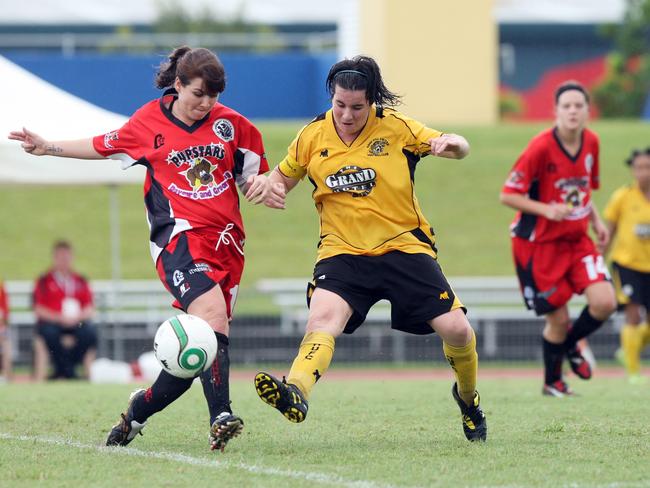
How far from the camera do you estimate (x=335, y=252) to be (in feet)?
20.5

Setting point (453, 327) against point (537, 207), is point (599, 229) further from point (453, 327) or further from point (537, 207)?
point (453, 327)

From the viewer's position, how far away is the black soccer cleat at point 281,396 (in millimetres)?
5473

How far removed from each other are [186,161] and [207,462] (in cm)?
154

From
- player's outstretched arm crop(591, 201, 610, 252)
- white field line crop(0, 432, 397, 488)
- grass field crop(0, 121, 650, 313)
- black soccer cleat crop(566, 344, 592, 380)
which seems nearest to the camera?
white field line crop(0, 432, 397, 488)

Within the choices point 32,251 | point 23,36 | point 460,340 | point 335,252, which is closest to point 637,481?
point 460,340

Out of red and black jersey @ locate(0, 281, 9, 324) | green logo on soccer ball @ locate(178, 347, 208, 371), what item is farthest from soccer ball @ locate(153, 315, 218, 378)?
red and black jersey @ locate(0, 281, 9, 324)

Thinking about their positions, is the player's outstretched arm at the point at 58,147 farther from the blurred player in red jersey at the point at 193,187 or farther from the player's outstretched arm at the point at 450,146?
the player's outstretched arm at the point at 450,146

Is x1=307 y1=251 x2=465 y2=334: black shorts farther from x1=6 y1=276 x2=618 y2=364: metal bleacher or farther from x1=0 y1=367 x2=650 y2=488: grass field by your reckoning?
x1=6 y1=276 x2=618 y2=364: metal bleacher

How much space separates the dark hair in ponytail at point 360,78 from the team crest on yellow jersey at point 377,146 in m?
0.20

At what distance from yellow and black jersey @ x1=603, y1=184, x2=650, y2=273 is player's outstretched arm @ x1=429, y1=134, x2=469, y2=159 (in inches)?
259

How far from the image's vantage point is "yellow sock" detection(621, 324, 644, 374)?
490 inches

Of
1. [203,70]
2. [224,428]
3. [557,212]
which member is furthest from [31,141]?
[557,212]

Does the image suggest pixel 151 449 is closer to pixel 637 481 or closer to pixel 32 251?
pixel 637 481

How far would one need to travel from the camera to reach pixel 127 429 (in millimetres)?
6133
